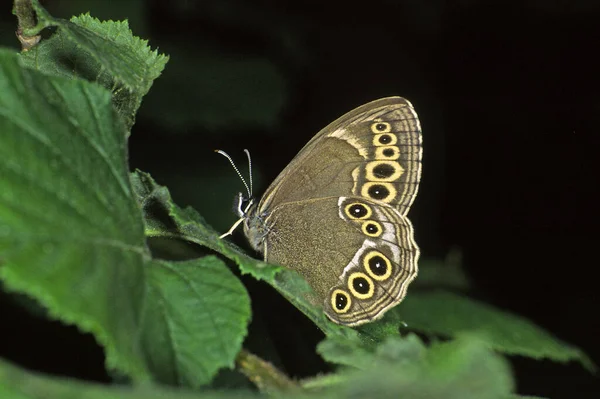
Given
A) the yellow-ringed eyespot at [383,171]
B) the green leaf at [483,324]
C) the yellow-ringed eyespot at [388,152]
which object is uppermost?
the yellow-ringed eyespot at [388,152]

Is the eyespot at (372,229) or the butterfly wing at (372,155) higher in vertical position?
the butterfly wing at (372,155)

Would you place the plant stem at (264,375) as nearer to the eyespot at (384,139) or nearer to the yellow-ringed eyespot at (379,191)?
the yellow-ringed eyespot at (379,191)

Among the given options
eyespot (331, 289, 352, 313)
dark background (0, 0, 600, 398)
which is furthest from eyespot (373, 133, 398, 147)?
dark background (0, 0, 600, 398)

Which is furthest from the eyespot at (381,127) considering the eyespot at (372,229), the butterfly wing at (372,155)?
the eyespot at (372,229)

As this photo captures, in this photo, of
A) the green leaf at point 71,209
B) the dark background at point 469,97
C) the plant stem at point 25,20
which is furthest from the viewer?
the dark background at point 469,97

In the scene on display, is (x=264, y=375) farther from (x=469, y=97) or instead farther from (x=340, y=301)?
(x=469, y=97)

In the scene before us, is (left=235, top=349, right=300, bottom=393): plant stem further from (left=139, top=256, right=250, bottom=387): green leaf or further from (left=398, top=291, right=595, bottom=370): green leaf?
(left=398, top=291, right=595, bottom=370): green leaf

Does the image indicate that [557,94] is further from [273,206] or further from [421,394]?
[421,394]

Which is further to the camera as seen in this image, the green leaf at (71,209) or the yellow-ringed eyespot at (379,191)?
the yellow-ringed eyespot at (379,191)
